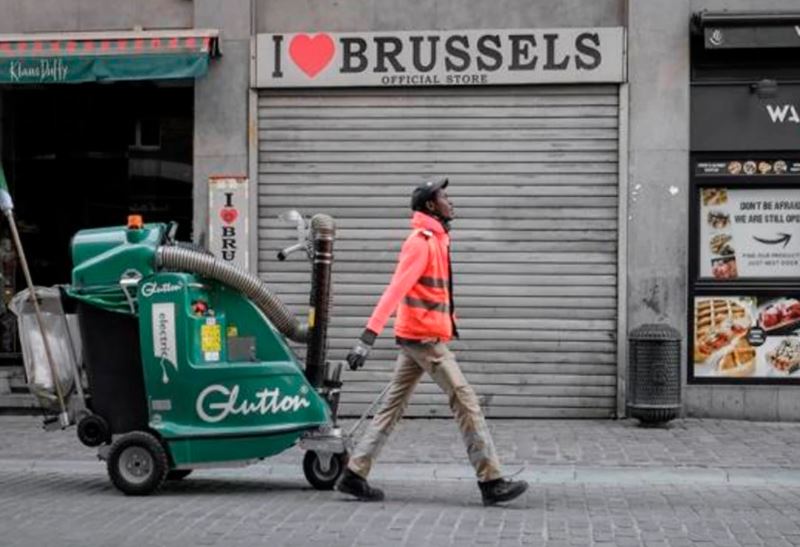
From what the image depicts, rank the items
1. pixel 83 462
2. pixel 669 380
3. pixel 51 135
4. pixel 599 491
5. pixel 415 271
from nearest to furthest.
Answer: pixel 415 271
pixel 599 491
pixel 83 462
pixel 669 380
pixel 51 135

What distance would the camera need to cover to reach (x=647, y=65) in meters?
12.3

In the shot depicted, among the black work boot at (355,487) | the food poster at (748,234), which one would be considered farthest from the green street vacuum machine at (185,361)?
the food poster at (748,234)

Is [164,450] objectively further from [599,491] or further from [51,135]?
[51,135]

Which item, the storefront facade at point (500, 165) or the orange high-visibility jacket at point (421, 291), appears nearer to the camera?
the orange high-visibility jacket at point (421, 291)

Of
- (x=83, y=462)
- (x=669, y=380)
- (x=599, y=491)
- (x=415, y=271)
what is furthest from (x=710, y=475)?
(x=83, y=462)

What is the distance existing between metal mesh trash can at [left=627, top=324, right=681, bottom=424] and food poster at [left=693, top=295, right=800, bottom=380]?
0.79m

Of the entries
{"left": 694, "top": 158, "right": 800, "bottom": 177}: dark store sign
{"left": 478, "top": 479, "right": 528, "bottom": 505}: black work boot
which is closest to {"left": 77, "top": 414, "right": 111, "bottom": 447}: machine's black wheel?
{"left": 478, "top": 479, "right": 528, "bottom": 505}: black work boot

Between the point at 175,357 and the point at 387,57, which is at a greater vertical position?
the point at 387,57

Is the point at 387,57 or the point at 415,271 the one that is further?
the point at 387,57

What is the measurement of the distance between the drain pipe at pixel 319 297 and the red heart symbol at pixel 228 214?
14.4 feet

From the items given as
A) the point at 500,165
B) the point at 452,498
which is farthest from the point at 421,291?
the point at 500,165

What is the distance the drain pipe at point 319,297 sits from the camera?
27.7 ft

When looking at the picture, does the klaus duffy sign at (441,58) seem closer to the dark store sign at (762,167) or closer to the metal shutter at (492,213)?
the metal shutter at (492,213)

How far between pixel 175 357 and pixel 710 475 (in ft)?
13.2
